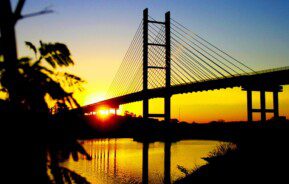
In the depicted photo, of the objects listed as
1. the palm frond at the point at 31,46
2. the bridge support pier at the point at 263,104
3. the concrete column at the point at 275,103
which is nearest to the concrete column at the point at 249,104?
the bridge support pier at the point at 263,104

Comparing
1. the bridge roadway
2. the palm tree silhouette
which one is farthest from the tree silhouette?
the bridge roadway

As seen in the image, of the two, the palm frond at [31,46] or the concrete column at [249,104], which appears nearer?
the palm frond at [31,46]

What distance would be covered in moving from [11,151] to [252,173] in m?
13.2

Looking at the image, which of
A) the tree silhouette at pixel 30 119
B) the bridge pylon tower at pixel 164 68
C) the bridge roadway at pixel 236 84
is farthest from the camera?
the bridge pylon tower at pixel 164 68

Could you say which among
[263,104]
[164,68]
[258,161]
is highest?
[164,68]

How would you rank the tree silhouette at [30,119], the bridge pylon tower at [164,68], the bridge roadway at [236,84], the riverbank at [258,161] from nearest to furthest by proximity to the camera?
the tree silhouette at [30,119] → the riverbank at [258,161] → the bridge roadway at [236,84] → the bridge pylon tower at [164,68]

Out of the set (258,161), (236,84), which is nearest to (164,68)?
(236,84)

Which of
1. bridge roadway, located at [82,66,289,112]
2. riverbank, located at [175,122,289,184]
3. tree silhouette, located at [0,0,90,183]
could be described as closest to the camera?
tree silhouette, located at [0,0,90,183]

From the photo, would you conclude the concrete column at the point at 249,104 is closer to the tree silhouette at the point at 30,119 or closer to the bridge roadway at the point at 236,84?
the bridge roadway at the point at 236,84

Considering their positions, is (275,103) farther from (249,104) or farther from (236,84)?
(236,84)

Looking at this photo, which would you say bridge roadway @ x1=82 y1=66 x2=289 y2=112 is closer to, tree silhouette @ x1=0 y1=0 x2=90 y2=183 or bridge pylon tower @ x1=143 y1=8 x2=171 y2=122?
bridge pylon tower @ x1=143 y1=8 x2=171 y2=122

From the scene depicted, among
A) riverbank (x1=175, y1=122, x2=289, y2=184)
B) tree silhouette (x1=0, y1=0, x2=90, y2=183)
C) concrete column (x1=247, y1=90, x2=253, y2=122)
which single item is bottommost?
riverbank (x1=175, y1=122, x2=289, y2=184)

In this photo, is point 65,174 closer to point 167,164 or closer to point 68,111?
point 68,111

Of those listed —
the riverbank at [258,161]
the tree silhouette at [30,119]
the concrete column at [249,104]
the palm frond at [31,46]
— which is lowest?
the riverbank at [258,161]
